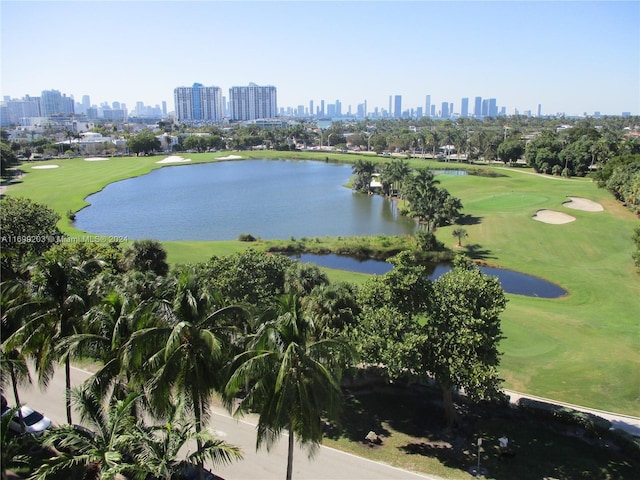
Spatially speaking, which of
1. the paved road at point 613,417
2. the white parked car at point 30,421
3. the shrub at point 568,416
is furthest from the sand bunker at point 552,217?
the white parked car at point 30,421

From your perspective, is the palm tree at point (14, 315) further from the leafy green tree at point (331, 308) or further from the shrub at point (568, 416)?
the shrub at point (568, 416)

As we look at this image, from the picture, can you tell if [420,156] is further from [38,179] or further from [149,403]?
[149,403]

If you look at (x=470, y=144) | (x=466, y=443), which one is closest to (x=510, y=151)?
(x=470, y=144)

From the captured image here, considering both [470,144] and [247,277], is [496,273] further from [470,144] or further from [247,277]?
[470,144]

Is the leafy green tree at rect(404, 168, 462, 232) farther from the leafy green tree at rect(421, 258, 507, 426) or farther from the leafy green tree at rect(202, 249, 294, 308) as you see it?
the leafy green tree at rect(421, 258, 507, 426)

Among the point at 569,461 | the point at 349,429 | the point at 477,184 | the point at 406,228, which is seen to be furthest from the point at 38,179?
the point at 569,461
